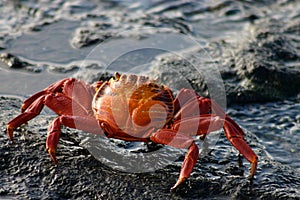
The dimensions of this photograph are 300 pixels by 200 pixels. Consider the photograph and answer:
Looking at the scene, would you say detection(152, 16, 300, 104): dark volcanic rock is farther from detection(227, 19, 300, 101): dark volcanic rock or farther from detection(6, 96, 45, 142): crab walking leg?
detection(6, 96, 45, 142): crab walking leg

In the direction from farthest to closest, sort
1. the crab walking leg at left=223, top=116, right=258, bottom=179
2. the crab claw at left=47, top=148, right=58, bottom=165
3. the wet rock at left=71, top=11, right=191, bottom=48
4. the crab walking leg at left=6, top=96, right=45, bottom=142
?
the wet rock at left=71, top=11, right=191, bottom=48 < the crab walking leg at left=6, top=96, right=45, bottom=142 < the crab walking leg at left=223, top=116, right=258, bottom=179 < the crab claw at left=47, top=148, right=58, bottom=165

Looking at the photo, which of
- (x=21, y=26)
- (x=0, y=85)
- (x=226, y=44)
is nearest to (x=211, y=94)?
(x=226, y=44)

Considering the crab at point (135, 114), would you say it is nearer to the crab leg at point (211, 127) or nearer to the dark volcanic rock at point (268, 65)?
the crab leg at point (211, 127)

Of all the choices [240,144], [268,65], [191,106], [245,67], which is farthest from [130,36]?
[240,144]

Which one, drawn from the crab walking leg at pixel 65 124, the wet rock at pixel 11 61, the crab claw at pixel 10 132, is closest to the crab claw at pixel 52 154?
the crab walking leg at pixel 65 124

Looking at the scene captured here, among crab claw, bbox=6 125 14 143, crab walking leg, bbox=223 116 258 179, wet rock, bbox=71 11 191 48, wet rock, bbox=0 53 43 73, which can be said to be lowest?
crab walking leg, bbox=223 116 258 179

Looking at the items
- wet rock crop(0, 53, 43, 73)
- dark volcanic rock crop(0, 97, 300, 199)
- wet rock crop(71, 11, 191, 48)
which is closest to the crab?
dark volcanic rock crop(0, 97, 300, 199)

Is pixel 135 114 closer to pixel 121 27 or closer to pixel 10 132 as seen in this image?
pixel 10 132
